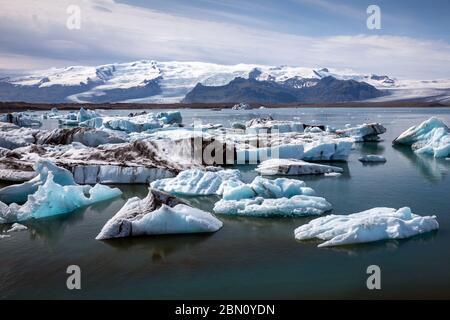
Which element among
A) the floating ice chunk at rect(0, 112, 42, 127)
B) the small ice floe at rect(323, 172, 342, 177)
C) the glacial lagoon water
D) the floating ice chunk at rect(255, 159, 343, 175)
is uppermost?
the floating ice chunk at rect(0, 112, 42, 127)

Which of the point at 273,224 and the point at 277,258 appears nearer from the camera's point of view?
the point at 277,258

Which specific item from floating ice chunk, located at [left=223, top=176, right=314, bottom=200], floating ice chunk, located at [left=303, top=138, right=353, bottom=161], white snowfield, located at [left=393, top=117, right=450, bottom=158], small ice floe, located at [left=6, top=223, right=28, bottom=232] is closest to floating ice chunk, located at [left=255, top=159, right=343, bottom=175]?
floating ice chunk, located at [left=303, top=138, right=353, bottom=161]

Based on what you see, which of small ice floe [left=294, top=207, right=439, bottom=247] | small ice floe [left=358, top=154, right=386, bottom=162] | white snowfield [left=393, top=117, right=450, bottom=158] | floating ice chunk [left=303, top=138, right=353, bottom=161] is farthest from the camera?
white snowfield [left=393, top=117, right=450, bottom=158]

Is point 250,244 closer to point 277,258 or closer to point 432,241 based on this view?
point 277,258

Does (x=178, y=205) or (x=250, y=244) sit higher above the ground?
(x=178, y=205)

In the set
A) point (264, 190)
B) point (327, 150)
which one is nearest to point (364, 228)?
point (264, 190)

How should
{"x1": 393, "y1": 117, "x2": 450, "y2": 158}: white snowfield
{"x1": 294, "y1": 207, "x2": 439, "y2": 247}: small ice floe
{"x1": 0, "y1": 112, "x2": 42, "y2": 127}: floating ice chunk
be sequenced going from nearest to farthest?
{"x1": 294, "y1": 207, "x2": 439, "y2": 247}: small ice floe
{"x1": 393, "y1": 117, "x2": 450, "y2": 158}: white snowfield
{"x1": 0, "y1": 112, "x2": 42, "y2": 127}: floating ice chunk

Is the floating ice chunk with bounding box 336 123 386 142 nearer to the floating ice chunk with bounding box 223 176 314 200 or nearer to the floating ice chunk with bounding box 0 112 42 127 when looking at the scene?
the floating ice chunk with bounding box 223 176 314 200
